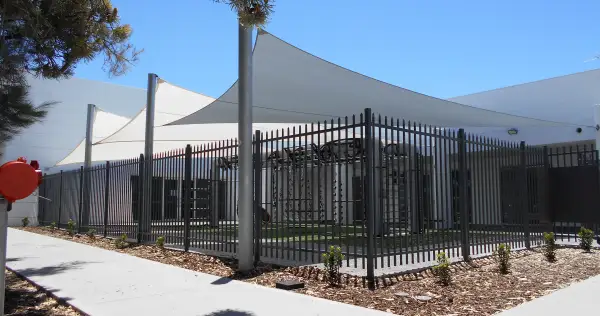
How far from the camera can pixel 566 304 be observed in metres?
5.90

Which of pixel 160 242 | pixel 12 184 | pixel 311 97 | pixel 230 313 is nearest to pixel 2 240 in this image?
pixel 12 184

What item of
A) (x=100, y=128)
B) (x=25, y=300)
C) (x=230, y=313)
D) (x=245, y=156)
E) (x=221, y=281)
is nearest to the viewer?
(x=230, y=313)

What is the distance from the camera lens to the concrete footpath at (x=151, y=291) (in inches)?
222

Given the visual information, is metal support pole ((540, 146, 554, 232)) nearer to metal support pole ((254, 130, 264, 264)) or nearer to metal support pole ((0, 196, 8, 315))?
metal support pole ((254, 130, 264, 264))

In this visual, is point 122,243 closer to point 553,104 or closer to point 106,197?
point 106,197

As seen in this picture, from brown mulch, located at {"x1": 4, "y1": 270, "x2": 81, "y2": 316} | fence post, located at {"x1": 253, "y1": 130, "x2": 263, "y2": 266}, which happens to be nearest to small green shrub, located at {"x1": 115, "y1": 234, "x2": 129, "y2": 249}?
brown mulch, located at {"x1": 4, "y1": 270, "x2": 81, "y2": 316}

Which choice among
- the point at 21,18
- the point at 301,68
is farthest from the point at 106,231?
the point at 21,18

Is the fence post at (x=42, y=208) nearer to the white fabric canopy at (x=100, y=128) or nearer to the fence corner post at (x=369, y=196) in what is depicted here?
the white fabric canopy at (x=100, y=128)

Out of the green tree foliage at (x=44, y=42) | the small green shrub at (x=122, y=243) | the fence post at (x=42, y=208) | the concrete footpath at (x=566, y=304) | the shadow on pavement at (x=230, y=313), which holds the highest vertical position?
the green tree foliage at (x=44, y=42)

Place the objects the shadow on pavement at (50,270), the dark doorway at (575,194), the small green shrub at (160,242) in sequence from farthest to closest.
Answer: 1. the dark doorway at (575,194)
2. the small green shrub at (160,242)
3. the shadow on pavement at (50,270)

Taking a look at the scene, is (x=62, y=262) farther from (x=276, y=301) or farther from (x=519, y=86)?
(x=519, y=86)

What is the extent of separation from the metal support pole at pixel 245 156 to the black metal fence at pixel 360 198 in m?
0.45

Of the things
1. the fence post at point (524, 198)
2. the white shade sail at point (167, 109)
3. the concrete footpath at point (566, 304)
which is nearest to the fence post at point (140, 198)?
the white shade sail at point (167, 109)

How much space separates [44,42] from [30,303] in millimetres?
3516
